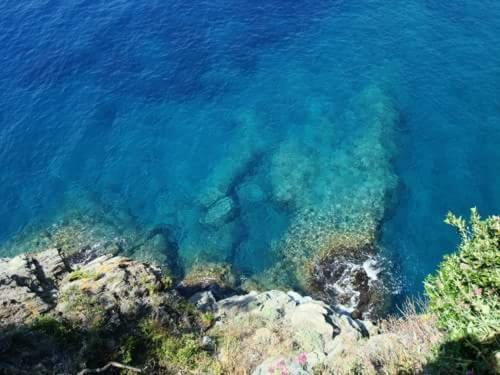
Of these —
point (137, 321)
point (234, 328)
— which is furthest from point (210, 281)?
point (137, 321)

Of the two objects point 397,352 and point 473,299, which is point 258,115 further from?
point 473,299

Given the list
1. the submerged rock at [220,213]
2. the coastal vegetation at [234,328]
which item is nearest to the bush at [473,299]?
the coastal vegetation at [234,328]

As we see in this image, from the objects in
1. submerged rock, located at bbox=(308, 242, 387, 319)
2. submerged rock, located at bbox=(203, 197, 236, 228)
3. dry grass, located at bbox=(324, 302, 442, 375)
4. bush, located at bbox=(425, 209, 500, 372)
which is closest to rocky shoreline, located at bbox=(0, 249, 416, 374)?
dry grass, located at bbox=(324, 302, 442, 375)

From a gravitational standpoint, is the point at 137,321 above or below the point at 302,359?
above

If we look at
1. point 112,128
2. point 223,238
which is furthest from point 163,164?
point 223,238

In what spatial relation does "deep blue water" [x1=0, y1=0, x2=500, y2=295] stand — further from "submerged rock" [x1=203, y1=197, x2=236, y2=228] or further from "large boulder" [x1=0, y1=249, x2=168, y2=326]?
"large boulder" [x1=0, y1=249, x2=168, y2=326]

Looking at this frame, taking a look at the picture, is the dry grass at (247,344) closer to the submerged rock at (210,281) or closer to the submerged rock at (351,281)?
the submerged rock at (210,281)
